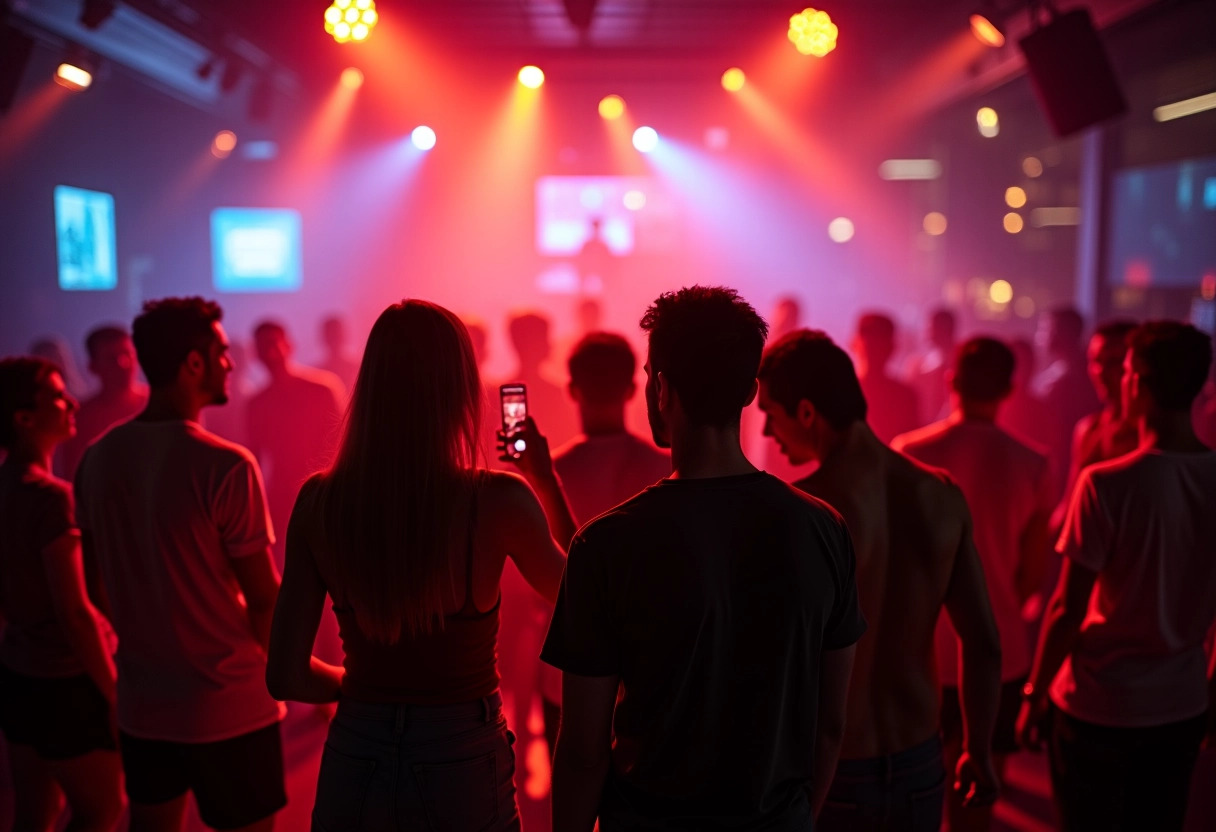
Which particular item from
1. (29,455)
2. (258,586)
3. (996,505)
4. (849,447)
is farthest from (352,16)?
(849,447)

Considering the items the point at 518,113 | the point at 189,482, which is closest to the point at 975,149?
the point at 518,113

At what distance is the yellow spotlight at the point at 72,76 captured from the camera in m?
7.66

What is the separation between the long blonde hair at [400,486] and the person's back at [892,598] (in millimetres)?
783

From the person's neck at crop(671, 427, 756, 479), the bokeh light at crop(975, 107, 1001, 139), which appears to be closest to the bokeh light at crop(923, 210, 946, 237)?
the bokeh light at crop(975, 107, 1001, 139)

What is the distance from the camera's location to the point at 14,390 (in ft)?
8.69

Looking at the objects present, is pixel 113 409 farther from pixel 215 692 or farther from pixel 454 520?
pixel 454 520

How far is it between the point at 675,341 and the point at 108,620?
2.18 meters

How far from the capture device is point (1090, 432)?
3770 mm

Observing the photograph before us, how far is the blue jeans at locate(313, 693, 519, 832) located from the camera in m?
1.67

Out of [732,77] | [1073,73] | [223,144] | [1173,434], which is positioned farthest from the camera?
[223,144]

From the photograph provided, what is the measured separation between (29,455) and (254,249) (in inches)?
390

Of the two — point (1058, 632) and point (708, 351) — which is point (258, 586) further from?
point (1058, 632)

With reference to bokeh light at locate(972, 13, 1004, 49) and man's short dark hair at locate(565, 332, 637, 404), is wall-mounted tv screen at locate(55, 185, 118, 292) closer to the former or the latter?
man's short dark hair at locate(565, 332, 637, 404)

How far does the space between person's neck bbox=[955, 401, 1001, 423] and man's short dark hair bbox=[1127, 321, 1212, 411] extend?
77cm
